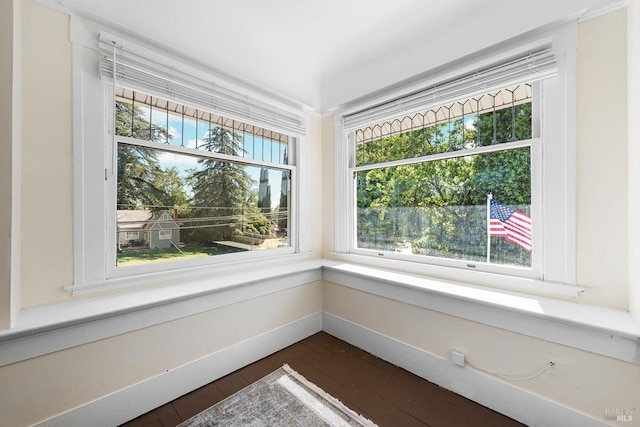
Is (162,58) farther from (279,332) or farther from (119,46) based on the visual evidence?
(279,332)

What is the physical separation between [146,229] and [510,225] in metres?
2.57

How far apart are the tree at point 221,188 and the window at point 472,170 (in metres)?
1.09

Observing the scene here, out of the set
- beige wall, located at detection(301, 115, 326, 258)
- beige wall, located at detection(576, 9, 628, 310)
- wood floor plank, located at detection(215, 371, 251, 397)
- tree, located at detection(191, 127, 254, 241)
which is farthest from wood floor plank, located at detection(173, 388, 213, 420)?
beige wall, located at detection(576, 9, 628, 310)

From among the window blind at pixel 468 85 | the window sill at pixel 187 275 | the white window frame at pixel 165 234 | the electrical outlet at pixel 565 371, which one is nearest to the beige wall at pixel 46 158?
the window sill at pixel 187 275

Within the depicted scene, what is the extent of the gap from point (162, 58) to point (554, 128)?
2614mm

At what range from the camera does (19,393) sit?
125cm

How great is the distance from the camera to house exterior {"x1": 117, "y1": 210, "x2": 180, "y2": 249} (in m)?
1.76

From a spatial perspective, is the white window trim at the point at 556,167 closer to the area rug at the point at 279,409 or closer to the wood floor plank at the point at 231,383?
the area rug at the point at 279,409

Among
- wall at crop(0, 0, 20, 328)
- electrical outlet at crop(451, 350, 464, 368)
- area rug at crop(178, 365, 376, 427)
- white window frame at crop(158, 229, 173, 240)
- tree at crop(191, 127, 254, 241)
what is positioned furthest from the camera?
tree at crop(191, 127, 254, 241)

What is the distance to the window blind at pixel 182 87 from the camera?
1.63 m

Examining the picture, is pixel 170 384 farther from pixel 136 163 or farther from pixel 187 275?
pixel 136 163

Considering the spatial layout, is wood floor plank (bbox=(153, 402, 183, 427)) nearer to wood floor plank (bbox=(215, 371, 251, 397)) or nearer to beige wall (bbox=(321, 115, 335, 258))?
wood floor plank (bbox=(215, 371, 251, 397))

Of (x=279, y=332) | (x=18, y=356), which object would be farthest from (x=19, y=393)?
(x=279, y=332)

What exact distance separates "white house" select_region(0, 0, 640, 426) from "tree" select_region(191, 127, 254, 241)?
0.76 ft
